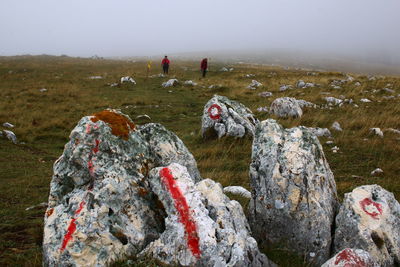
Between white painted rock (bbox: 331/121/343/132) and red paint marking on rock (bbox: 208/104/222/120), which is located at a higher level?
red paint marking on rock (bbox: 208/104/222/120)

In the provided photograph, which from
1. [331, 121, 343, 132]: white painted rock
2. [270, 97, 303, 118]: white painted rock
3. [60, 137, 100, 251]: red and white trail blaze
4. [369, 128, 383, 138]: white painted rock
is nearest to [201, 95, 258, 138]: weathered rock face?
[270, 97, 303, 118]: white painted rock

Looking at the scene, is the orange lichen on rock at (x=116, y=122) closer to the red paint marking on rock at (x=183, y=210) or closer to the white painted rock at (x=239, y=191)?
the red paint marking on rock at (x=183, y=210)

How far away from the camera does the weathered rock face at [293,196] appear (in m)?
5.45

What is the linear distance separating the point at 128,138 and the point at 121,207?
1.41m

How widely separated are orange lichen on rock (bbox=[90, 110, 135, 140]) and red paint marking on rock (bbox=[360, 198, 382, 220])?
4304mm

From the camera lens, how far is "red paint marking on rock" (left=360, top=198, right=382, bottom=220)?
5.50m

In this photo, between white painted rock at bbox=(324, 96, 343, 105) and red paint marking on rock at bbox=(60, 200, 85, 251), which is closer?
red paint marking on rock at bbox=(60, 200, 85, 251)

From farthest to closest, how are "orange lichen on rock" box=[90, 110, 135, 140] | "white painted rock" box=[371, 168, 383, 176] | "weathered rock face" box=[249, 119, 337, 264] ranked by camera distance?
1. "white painted rock" box=[371, 168, 383, 176]
2. "orange lichen on rock" box=[90, 110, 135, 140]
3. "weathered rock face" box=[249, 119, 337, 264]

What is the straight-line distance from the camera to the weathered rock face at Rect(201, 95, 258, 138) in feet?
47.2

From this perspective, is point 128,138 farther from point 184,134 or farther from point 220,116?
point 184,134

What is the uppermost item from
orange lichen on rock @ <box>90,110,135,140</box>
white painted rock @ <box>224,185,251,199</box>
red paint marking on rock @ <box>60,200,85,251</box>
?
orange lichen on rock @ <box>90,110,135,140</box>

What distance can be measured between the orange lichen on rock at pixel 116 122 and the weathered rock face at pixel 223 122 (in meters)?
8.30

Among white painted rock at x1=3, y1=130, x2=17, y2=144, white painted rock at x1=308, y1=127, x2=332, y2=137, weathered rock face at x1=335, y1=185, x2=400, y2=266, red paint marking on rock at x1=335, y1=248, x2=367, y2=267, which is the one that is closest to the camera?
red paint marking on rock at x1=335, y1=248, x2=367, y2=267

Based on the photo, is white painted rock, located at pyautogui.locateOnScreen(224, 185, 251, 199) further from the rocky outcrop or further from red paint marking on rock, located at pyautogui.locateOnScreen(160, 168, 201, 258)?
red paint marking on rock, located at pyautogui.locateOnScreen(160, 168, 201, 258)
